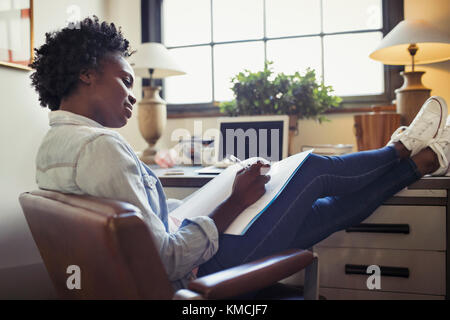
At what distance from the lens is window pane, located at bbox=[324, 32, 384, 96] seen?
2.09 m

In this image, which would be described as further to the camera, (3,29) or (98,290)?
(3,29)

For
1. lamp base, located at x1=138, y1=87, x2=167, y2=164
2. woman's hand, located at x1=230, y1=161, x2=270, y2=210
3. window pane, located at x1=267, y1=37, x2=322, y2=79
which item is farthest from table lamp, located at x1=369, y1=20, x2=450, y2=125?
lamp base, located at x1=138, y1=87, x2=167, y2=164

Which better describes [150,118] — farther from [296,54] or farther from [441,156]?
[441,156]

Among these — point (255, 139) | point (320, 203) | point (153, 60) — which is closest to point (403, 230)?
point (320, 203)

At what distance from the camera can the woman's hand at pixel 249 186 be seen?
1017 millimetres

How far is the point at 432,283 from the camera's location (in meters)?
1.22

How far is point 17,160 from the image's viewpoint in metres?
1.57

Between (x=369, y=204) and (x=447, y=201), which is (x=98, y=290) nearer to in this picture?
(x=369, y=204)

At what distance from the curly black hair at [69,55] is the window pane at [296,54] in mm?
1358

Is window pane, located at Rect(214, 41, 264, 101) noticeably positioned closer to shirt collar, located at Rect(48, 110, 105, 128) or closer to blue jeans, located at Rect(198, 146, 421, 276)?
blue jeans, located at Rect(198, 146, 421, 276)

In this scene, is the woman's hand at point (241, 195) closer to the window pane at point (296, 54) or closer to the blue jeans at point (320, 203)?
the blue jeans at point (320, 203)

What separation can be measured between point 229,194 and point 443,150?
2.49 ft

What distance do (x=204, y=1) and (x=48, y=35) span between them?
5.06ft
